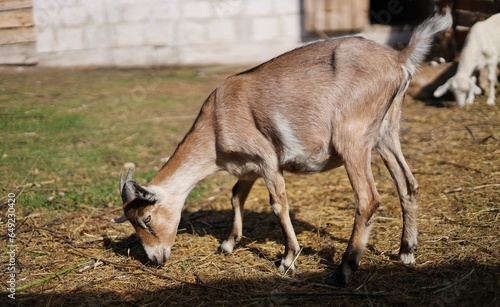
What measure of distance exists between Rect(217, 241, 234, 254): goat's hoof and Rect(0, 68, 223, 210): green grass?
4.40ft

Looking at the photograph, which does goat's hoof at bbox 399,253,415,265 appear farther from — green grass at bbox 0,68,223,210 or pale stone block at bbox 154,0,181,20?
pale stone block at bbox 154,0,181,20

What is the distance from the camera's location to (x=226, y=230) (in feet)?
17.7

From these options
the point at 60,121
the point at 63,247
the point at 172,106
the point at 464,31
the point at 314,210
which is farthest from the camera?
the point at 464,31

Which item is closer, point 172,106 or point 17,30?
point 172,106

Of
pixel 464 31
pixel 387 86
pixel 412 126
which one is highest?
pixel 387 86

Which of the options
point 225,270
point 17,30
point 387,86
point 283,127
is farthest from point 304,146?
point 17,30

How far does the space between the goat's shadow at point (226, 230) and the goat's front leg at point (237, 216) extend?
10cm

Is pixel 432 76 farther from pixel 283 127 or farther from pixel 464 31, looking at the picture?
pixel 283 127

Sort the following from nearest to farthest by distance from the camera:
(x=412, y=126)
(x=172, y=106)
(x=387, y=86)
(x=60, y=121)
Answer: (x=387, y=86) → (x=412, y=126) → (x=60, y=121) → (x=172, y=106)

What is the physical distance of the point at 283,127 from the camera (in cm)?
440

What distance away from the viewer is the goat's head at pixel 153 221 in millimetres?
4574

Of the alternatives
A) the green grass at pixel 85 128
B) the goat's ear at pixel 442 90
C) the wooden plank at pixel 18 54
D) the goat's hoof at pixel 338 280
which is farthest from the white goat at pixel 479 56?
the wooden plank at pixel 18 54

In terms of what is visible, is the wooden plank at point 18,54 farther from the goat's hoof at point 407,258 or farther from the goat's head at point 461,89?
the goat's hoof at point 407,258

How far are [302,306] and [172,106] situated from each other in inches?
228
